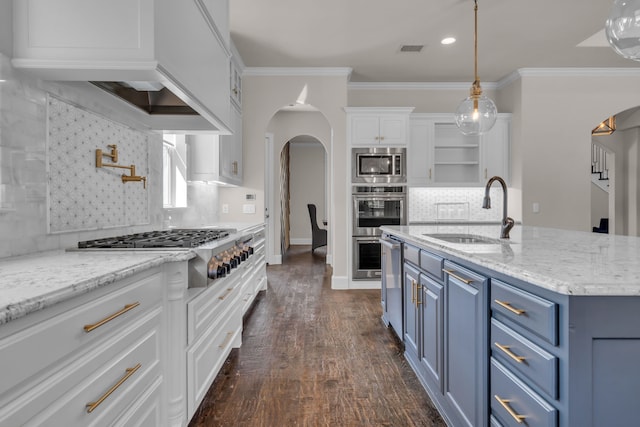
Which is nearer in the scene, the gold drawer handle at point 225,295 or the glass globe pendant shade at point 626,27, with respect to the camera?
the glass globe pendant shade at point 626,27

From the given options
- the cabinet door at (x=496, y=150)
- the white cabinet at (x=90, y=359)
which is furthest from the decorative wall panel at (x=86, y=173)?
the cabinet door at (x=496, y=150)

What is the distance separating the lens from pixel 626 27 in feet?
5.26

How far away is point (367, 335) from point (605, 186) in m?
9.39

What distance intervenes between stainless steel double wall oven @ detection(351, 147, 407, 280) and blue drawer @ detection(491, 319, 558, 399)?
146 inches

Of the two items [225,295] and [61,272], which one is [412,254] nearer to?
[225,295]

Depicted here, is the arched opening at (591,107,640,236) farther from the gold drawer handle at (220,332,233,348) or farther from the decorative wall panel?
the decorative wall panel

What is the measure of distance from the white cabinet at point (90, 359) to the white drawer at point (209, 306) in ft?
0.70

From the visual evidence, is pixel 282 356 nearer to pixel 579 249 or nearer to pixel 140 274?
pixel 140 274

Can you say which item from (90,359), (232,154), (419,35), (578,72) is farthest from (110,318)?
(578,72)

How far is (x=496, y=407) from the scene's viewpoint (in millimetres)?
1390

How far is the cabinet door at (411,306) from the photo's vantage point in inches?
94.1

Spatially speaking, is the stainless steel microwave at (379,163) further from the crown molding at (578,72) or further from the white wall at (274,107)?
the crown molding at (578,72)

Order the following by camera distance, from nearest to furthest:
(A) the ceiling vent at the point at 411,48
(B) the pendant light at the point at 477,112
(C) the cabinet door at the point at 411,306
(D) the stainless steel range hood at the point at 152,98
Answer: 1. (D) the stainless steel range hood at the point at 152,98
2. (C) the cabinet door at the point at 411,306
3. (B) the pendant light at the point at 477,112
4. (A) the ceiling vent at the point at 411,48

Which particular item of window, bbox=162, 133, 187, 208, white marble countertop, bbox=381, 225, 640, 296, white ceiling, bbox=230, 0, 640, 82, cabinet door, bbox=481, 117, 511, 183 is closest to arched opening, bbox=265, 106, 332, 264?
white ceiling, bbox=230, 0, 640, 82
